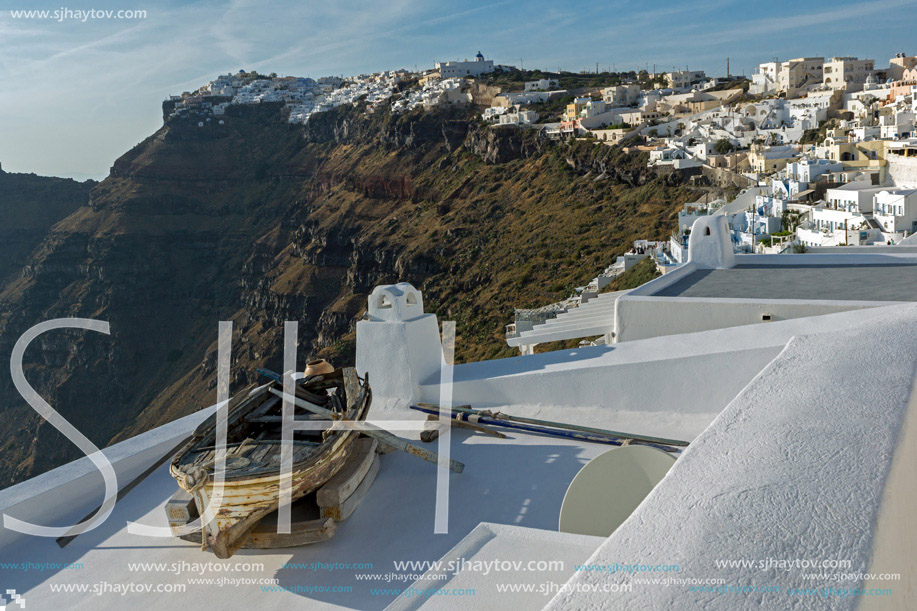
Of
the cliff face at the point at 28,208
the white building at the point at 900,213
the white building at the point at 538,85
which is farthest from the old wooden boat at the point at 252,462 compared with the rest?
the cliff face at the point at 28,208

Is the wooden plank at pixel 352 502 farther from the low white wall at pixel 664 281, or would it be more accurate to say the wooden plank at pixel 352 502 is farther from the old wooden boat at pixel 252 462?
the low white wall at pixel 664 281

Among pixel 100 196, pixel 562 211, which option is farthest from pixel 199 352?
pixel 562 211

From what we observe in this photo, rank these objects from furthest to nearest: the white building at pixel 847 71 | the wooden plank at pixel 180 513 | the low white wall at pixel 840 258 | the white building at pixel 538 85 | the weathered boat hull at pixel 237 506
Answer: the white building at pixel 538 85, the white building at pixel 847 71, the low white wall at pixel 840 258, the wooden plank at pixel 180 513, the weathered boat hull at pixel 237 506

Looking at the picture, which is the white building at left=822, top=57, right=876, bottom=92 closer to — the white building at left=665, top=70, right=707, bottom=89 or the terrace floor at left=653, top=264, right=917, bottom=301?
the white building at left=665, top=70, right=707, bottom=89

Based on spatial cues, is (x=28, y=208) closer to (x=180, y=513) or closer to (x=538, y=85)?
(x=538, y=85)

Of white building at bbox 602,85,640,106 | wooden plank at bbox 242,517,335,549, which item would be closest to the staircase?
wooden plank at bbox 242,517,335,549

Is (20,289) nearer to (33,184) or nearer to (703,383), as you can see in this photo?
(33,184)
